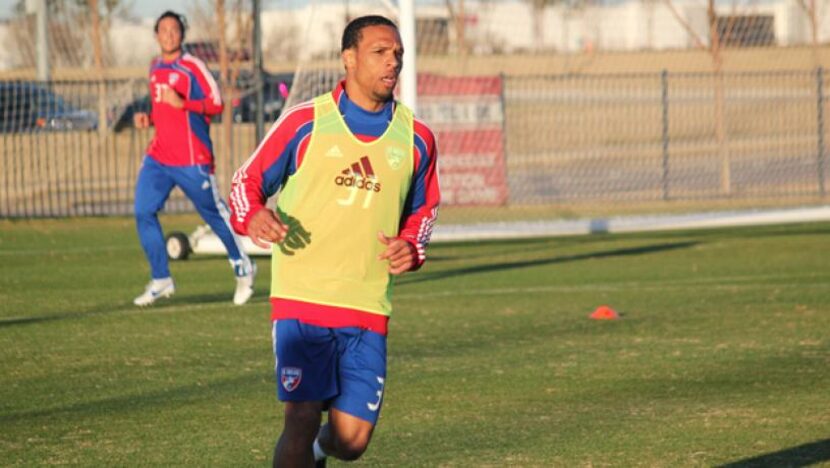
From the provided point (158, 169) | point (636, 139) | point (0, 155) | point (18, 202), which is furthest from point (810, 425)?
point (636, 139)

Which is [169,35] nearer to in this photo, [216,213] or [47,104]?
[216,213]

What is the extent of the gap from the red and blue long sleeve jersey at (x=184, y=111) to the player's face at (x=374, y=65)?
7.35 m

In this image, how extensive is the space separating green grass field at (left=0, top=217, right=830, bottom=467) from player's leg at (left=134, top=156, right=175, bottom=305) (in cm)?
25

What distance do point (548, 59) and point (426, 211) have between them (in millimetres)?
29100

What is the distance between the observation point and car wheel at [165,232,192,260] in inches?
703

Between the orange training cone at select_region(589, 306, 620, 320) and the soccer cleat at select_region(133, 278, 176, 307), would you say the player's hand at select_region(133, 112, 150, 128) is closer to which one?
the soccer cleat at select_region(133, 278, 176, 307)

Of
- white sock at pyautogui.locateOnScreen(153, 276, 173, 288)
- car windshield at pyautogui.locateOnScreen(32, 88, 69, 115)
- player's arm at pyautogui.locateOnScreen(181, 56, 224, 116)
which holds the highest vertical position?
player's arm at pyautogui.locateOnScreen(181, 56, 224, 116)

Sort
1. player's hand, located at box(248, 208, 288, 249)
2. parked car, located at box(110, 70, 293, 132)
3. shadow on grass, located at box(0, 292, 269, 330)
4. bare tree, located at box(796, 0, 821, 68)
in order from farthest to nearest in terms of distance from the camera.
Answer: bare tree, located at box(796, 0, 821, 68)
parked car, located at box(110, 70, 293, 132)
shadow on grass, located at box(0, 292, 269, 330)
player's hand, located at box(248, 208, 288, 249)

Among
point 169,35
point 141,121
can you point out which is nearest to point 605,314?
point 169,35

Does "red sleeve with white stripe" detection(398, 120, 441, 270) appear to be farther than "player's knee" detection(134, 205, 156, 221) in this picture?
No

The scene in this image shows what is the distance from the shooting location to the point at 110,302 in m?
13.7

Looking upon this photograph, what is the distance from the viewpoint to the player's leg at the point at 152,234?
522 inches

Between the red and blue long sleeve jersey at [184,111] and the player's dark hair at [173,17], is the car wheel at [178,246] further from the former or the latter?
the player's dark hair at [173,17]

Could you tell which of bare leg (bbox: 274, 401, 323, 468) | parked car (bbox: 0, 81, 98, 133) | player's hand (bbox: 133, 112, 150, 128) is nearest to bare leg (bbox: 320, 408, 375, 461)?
bare leg (bbox: 274, 401, 323, 468)
